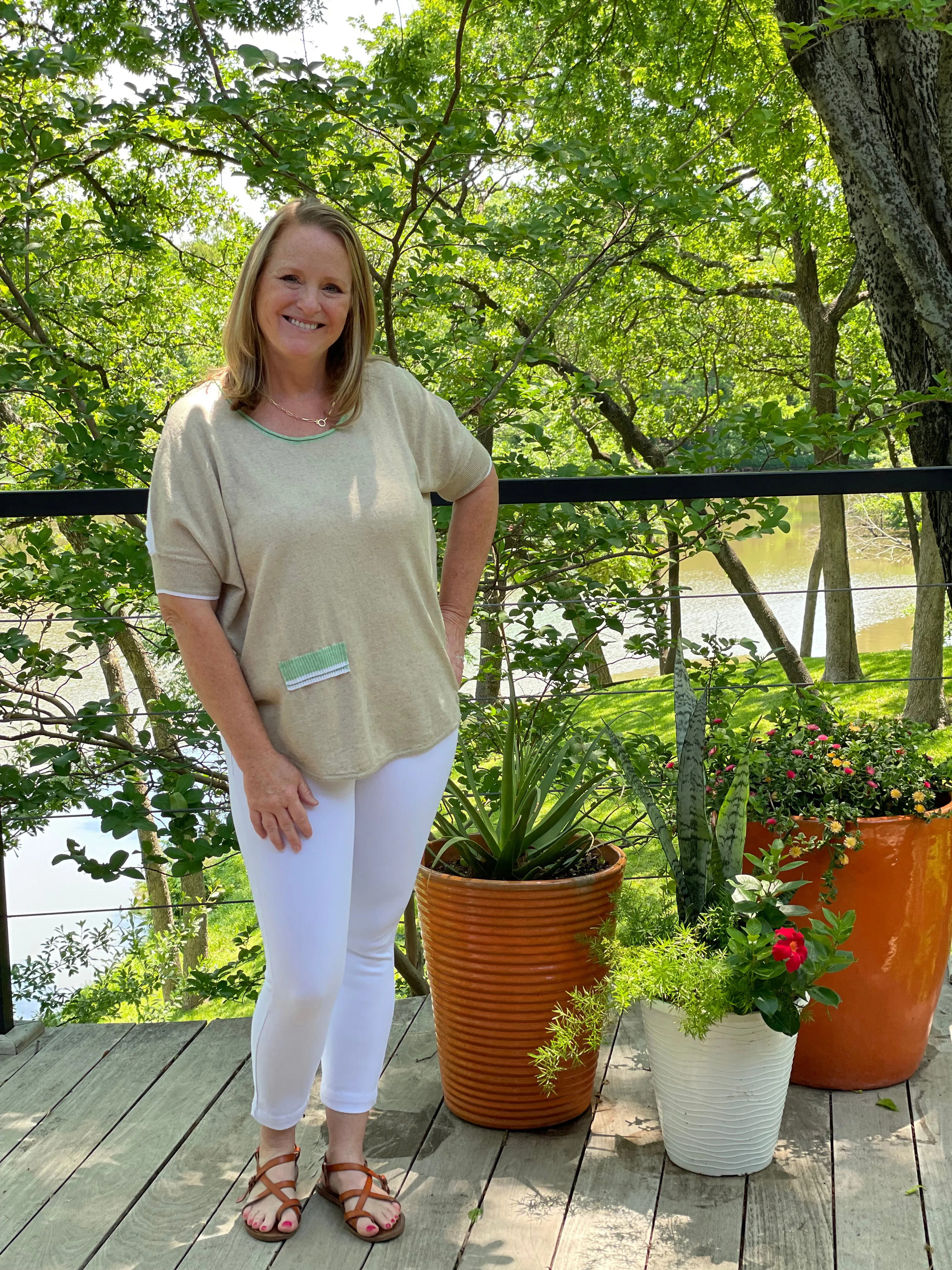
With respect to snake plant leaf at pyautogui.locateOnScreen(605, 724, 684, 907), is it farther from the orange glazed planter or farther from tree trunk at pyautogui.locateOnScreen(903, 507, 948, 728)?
tree trunk at pyautogui.locateOnScreen(903, 507, 948, 728)

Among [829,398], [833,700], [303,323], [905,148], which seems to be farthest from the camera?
[829,398]

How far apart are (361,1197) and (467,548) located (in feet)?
3.64

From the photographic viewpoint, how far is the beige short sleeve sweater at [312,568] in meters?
1.57

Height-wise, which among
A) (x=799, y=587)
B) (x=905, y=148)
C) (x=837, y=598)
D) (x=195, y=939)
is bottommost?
(x=195, y=939)

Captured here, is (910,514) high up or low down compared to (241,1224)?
up

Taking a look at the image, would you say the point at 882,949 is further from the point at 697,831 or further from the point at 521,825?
the point at 521,825

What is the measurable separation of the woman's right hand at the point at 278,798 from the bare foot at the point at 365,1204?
619 millimetres

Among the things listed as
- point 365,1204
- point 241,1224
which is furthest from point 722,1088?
point 241,1224

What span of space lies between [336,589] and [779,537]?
24549 millimetres

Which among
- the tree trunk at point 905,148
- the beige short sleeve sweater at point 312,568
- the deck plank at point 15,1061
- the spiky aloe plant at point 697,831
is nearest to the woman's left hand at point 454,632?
the beige short sleeve sweater at point 312,568

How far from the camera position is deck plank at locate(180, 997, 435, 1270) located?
5.72ft

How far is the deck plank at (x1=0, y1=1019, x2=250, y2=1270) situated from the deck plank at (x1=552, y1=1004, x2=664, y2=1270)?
2.21 feet

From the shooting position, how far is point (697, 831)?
6.60ft

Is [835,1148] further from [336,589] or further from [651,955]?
[336,589]
